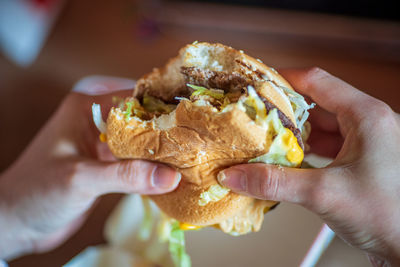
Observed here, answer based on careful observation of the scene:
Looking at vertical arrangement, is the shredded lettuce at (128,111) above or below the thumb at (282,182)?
above

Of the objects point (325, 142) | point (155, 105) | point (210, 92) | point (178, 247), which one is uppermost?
point (210, 92)

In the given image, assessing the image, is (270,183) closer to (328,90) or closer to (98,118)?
(328,90)

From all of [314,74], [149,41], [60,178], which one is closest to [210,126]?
[314,74]

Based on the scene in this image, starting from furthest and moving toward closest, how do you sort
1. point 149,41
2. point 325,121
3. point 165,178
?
point 149,41
point 325,121
point 165,178

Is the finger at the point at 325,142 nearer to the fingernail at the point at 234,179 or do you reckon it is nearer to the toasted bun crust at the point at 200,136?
the toasted bun crust at the point at 200,136

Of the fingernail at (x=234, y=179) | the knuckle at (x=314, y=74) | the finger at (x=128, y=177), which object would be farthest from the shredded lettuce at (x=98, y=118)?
the knuckle at (x=314, y=74)

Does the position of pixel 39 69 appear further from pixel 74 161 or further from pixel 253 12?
pixel 74 161

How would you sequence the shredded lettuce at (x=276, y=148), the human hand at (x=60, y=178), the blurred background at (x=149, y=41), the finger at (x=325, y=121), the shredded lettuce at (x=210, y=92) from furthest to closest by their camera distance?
the blurred background at (x=149, y=41) → the finger at (x=325, y=121) → the human hand at (x=60, y=178) → the shredded lettuce at (x=210, y=92) → the shredded lettuce at (x=276, y=148)
